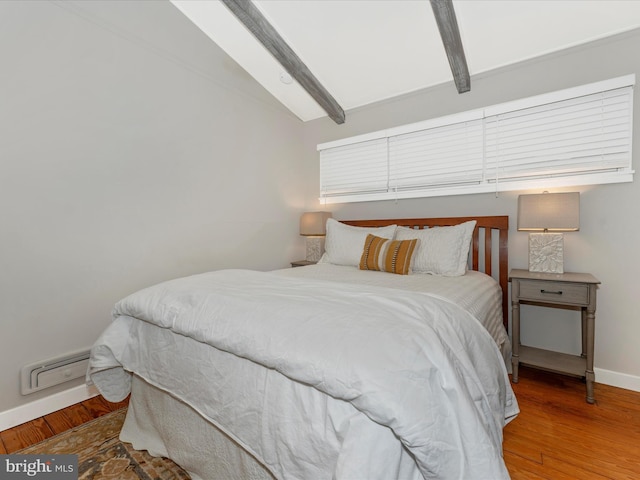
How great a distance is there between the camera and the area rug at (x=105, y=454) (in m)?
1.33

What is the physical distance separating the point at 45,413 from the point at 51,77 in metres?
2.00

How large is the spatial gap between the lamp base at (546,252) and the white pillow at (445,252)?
441 mm

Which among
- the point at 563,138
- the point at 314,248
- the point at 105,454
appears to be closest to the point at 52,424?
→ the point at 105,454

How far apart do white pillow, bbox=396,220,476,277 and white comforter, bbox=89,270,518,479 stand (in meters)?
0.97

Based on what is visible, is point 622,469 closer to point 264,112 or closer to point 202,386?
point 202,386

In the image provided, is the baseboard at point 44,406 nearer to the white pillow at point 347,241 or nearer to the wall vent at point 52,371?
the wall vent at point 52,371

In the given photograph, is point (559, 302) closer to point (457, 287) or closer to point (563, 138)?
point (457, 287)

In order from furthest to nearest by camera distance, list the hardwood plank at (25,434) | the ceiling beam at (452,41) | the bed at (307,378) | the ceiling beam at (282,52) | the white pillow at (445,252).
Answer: the ceiling beam at (282,52), the white pillow at (445,252), the ceiling beam at (452,41), the hardwood plank at (25,434), the bed at (307,378)

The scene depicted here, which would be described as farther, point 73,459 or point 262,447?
point 73,459

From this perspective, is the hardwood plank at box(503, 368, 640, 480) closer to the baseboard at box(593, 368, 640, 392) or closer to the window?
the baseboard at box(593, 368, 640, 392)

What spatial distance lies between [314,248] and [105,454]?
237cm

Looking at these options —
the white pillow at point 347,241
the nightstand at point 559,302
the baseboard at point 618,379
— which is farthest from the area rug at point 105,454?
the baseboard at point 618,379

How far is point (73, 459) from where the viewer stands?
4.52ft

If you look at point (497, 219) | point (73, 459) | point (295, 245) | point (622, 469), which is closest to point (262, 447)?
point (73, 459)
